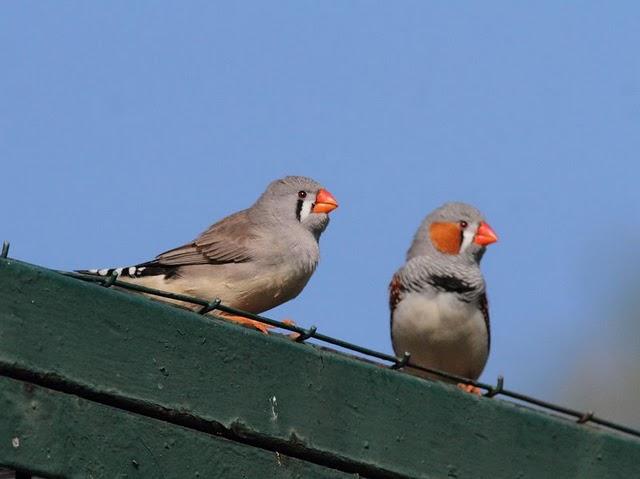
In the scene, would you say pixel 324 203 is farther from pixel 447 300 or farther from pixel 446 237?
pixel 447 300

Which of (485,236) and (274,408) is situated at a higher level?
(485,236)

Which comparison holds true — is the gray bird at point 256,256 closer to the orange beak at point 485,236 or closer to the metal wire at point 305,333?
the orange beak at point 485,236

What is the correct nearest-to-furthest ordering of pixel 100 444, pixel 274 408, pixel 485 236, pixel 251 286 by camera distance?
1. pixel 100 444
2. pixel 274 408
3. pixel 251 286
4. pixel 485 236

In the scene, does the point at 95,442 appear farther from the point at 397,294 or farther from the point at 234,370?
the point at 397,294

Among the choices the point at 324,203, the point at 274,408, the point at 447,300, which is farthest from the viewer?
the point at 324,203

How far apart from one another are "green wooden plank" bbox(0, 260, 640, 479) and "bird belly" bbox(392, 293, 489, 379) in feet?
6.68

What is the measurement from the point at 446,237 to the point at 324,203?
72 centimetres

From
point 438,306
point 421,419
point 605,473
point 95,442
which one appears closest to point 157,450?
point 95,442

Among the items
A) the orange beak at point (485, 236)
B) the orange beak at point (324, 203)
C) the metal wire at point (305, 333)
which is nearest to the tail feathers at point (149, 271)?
the orange beak at point (324, 203)

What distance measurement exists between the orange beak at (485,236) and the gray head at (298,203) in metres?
0.80

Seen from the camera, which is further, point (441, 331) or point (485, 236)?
point (485, 236)

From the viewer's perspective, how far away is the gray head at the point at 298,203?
780 cm

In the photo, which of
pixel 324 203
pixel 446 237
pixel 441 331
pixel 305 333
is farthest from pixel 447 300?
pixel 305 333

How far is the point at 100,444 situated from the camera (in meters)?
4.14
